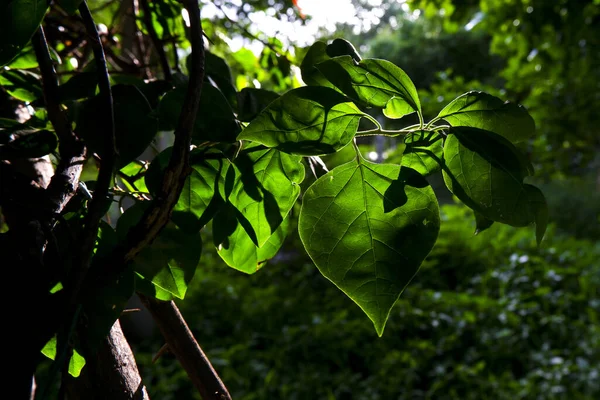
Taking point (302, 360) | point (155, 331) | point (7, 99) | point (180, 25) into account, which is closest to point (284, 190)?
point (7, 99)

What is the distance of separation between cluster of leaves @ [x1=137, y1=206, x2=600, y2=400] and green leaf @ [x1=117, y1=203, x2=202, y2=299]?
7.20 feet

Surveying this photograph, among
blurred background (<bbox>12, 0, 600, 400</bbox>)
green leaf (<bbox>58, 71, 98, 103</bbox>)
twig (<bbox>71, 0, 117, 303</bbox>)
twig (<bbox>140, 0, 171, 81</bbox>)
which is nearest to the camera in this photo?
twig (<bbox>71, 0, 117, 303</bbox>)

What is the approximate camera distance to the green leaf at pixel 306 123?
0.27m

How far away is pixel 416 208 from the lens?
28 centimetres

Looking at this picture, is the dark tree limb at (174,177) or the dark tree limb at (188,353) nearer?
the dark tree limb at (174,177)

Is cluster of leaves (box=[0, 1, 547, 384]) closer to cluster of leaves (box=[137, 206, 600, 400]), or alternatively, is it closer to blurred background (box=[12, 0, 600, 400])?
blurred background (box=[12, 0, 600, 400])

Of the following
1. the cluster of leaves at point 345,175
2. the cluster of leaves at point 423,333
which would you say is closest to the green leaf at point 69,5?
the cluster of leaves at point 345,175

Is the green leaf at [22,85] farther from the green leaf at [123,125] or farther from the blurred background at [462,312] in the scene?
the blurred background at [462,312]

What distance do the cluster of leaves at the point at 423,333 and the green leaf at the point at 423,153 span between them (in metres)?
2.29

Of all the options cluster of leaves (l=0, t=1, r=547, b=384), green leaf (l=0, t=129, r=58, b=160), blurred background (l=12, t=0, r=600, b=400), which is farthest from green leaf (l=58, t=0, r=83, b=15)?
blurred background (l=12, t=0, r=600, b=400)

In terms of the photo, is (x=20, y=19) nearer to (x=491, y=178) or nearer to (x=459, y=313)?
(x=491, y=178)

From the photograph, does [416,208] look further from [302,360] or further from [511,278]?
[511,278]

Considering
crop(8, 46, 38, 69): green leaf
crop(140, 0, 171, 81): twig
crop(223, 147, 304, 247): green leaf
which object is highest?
crop(140, 0, 171, 81): twig

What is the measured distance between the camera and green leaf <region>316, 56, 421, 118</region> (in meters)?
0.27
